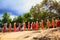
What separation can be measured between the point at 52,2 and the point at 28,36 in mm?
20775

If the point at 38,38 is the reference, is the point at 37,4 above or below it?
above

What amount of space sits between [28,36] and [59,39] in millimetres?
1920

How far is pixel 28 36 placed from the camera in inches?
476

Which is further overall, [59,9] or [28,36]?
[59,9]

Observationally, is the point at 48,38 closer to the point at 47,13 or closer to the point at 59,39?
the point at 59,39

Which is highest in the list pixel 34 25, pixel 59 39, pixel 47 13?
pixel 47 13

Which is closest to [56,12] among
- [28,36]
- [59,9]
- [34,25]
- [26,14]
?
[59,9]

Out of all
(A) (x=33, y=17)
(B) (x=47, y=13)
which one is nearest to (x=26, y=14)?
(A) (x=33, y=17)

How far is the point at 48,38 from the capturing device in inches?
450

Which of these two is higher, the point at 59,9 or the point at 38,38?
the point at 59,9

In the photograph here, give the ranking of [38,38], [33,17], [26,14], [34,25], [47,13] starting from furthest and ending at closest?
[26,14]
[33,17]
[47,13]
[34,25]
[38,38]

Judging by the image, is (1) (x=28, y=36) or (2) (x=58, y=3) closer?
(1) (x=28, y=36)

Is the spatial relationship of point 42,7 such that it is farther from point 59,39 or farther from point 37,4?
point 59,39

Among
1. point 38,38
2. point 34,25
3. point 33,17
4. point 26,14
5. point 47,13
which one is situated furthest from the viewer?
point 26,14
